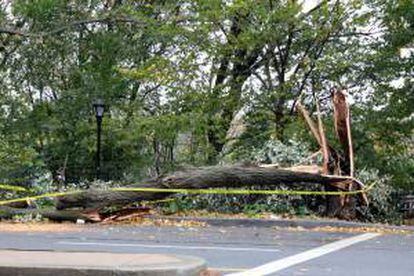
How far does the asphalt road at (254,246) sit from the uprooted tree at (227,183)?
3.63ft

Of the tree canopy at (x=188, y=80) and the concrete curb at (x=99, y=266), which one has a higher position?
the tree canopy at (x=188, y=80)

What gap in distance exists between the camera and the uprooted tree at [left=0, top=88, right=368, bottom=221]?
51.4ft

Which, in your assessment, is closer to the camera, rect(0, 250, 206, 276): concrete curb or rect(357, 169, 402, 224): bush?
rect(0, 250, 206, 276): concrete curb

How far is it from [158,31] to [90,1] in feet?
13.0

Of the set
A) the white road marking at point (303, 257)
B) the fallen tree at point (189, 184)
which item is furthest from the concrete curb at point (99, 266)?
the fallen tree at point (189, 184)

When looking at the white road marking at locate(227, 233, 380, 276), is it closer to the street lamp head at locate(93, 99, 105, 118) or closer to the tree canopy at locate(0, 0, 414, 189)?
the tree canopy at locate(0, 0, 414, 189)

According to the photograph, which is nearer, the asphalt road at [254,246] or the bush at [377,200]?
the asphalt road at [254,246]

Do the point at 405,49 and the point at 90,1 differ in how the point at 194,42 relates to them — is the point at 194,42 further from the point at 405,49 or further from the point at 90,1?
the point at 405,49

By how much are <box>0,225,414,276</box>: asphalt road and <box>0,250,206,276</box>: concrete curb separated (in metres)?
1.26

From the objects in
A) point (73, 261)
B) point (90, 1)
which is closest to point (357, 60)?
point (90, 1)

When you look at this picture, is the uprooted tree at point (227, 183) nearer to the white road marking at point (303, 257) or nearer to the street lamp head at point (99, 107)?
the white road marking at point (303, 257)

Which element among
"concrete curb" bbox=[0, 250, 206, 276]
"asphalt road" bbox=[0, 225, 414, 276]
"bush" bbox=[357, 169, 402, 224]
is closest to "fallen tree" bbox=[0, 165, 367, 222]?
"bush" bbox=[357, 169, 402, 224]

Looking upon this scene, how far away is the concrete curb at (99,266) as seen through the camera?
697cm

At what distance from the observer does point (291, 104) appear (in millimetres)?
22250
